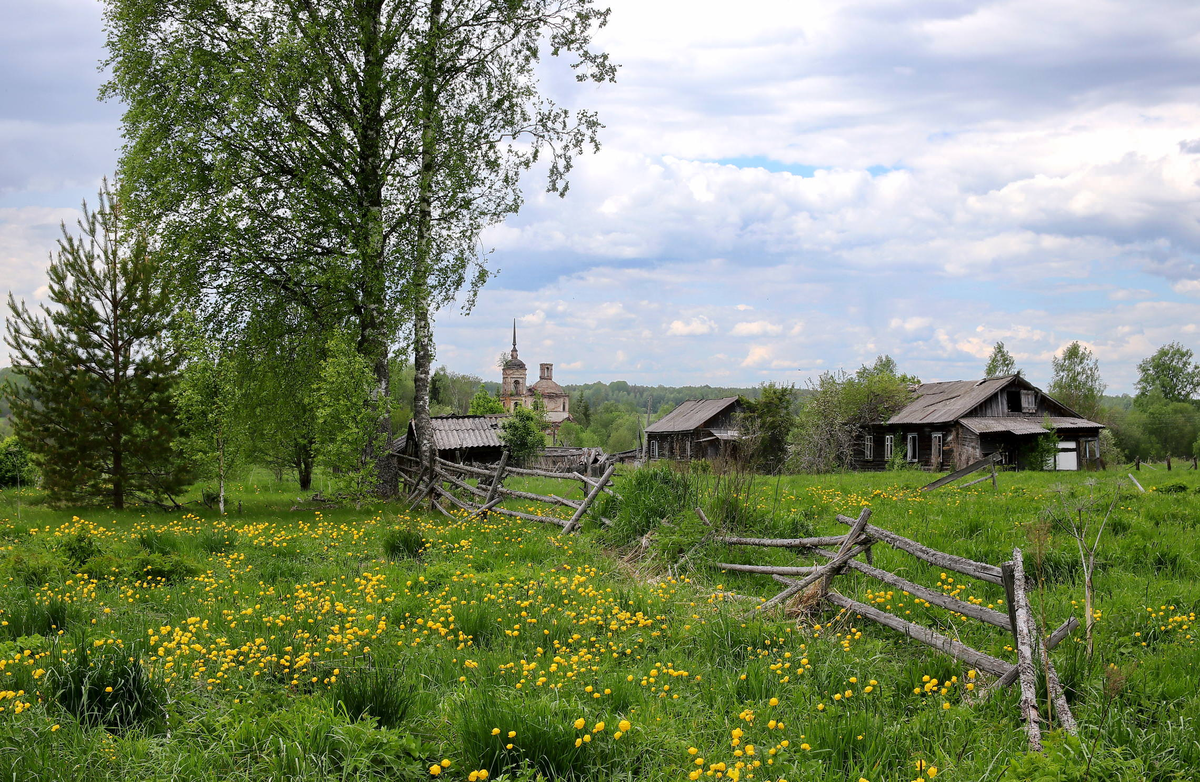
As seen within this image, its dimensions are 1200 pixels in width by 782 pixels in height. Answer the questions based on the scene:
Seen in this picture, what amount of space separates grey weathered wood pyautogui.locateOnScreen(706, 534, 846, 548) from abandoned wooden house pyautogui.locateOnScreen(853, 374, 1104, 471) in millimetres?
29253

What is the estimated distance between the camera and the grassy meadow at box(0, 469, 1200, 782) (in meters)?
3.61

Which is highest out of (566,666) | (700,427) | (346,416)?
(346,416)

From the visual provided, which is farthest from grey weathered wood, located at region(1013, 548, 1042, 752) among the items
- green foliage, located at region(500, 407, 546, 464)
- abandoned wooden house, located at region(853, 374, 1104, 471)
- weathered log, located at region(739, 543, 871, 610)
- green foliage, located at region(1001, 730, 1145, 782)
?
green foliage, located at region(500, 407, 546, 464)

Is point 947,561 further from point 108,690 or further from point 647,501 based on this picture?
point 108,690

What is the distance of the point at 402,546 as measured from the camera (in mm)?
9648

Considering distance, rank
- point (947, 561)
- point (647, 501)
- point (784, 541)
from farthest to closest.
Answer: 1. point (647, 501)
2. point (784, 541)
3. point (947, 561)

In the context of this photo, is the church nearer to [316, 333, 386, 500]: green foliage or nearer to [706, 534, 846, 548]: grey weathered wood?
[316, 333, 386, 500]: green foliage

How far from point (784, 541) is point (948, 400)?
35.2 m

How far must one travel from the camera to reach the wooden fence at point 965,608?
3.87 meters

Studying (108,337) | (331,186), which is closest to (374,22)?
(331,186)

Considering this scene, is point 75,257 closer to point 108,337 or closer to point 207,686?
point 108,337

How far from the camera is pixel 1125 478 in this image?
1966 cm

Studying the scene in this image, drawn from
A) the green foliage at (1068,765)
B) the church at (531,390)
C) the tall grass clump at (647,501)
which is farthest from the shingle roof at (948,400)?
the church at (531,390)

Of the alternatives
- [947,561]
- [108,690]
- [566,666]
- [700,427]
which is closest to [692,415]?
[700,427]
